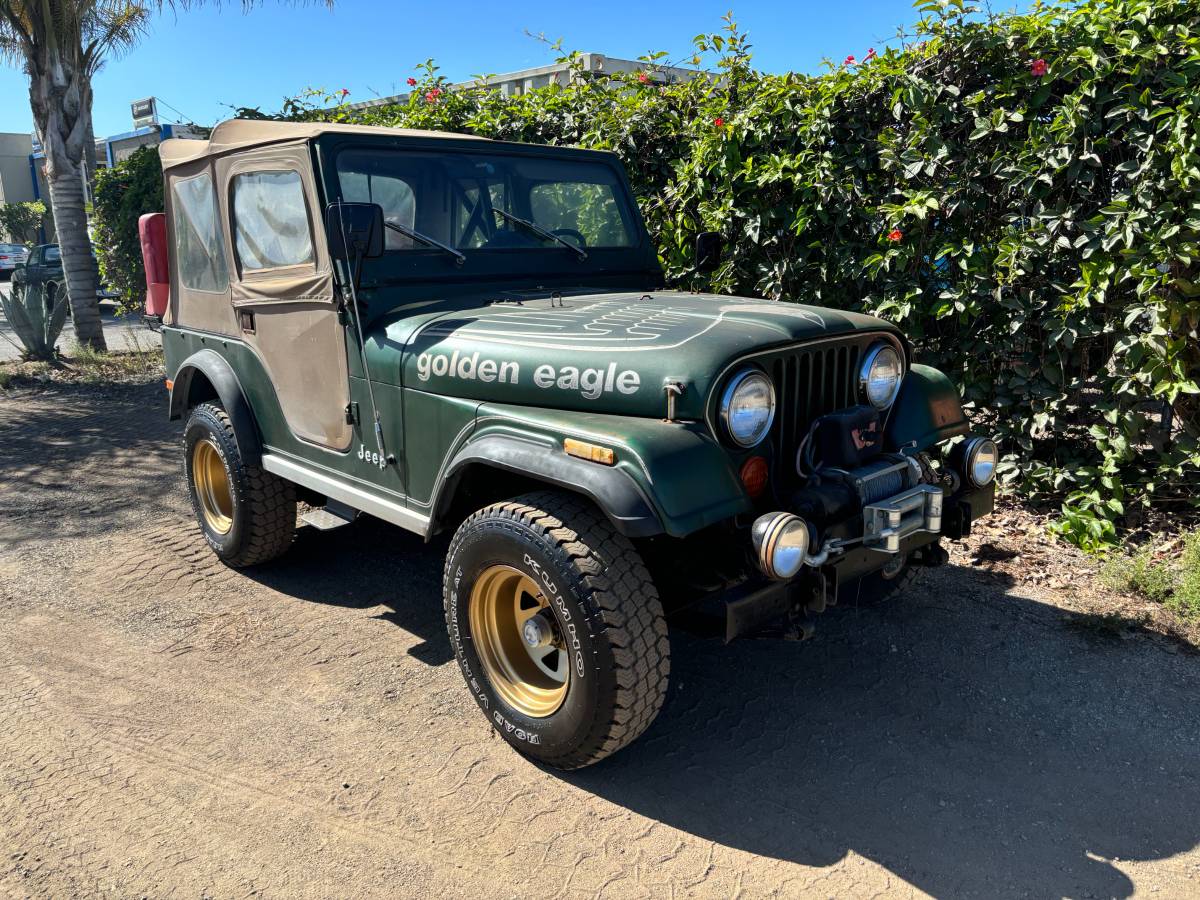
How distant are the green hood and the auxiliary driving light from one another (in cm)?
38

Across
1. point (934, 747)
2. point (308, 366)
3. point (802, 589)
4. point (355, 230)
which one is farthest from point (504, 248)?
point (934, 747)

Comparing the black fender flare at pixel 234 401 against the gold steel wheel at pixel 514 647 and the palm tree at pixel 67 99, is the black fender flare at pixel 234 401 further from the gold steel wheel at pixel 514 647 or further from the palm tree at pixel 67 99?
the palm tree at pixel 67 99

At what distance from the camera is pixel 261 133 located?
12.6ft

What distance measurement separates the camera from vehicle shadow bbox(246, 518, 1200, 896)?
2.55 metres

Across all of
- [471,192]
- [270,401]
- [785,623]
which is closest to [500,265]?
[471,192]

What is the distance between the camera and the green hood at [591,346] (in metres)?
2.74

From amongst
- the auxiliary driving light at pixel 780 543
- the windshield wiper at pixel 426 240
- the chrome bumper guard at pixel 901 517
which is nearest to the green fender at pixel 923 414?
the chrome bumper guard at pixel 901 517

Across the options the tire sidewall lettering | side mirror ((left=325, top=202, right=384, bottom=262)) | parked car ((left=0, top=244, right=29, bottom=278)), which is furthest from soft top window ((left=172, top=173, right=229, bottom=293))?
parked car ((left=0, top=244, right=29, bottom=278))

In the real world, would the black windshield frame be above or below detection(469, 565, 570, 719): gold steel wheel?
above

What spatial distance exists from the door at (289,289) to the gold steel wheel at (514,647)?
1046mm

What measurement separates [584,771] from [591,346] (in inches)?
53.6

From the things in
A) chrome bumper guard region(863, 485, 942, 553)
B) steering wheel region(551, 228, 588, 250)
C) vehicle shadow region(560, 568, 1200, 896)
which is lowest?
vehicle shadow region(560, 568, 1200, 896)

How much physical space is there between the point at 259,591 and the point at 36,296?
7977mm

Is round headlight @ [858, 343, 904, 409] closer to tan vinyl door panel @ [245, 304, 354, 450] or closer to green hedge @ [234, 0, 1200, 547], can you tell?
green hedge @ [234, 0, 1200, 547]
